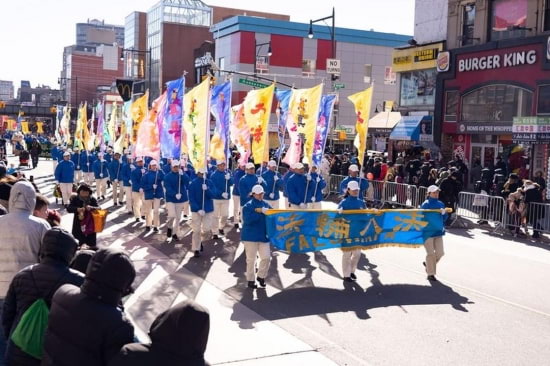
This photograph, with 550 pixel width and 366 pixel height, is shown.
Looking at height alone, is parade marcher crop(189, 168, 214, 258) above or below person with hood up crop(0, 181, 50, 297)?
below

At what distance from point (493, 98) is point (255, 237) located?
18.7 meters

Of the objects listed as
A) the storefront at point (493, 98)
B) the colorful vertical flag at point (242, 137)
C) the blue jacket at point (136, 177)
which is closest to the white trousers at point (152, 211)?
the blue jacket at point (136, 177)

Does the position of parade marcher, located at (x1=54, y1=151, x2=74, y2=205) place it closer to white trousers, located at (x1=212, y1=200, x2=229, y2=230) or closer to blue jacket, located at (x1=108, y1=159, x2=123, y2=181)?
blue jacket, located at (x1=108, y1=159, x2=123, y2=181)

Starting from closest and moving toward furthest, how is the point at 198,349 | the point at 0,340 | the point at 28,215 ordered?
the point at 198,349 → the point at 0,340 → the point at 28,215

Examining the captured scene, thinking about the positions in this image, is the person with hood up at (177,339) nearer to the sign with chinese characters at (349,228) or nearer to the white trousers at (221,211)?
the sign with chinese characters at (349,228)

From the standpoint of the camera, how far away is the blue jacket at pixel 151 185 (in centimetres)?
1586

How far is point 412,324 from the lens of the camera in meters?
8.52

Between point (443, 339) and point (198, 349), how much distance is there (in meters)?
5.44

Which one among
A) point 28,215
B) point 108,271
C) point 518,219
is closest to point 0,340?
point 28,215

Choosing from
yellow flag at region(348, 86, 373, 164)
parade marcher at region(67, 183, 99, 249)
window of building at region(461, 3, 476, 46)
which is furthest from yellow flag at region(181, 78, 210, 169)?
window of building at region(461, 3, 476, 46)

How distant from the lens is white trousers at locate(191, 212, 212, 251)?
12930 mm

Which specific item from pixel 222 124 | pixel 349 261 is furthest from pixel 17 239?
pixel 222 124

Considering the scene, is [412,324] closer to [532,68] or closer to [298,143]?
[298,143]

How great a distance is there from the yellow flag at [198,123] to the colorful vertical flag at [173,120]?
0.16 metres
